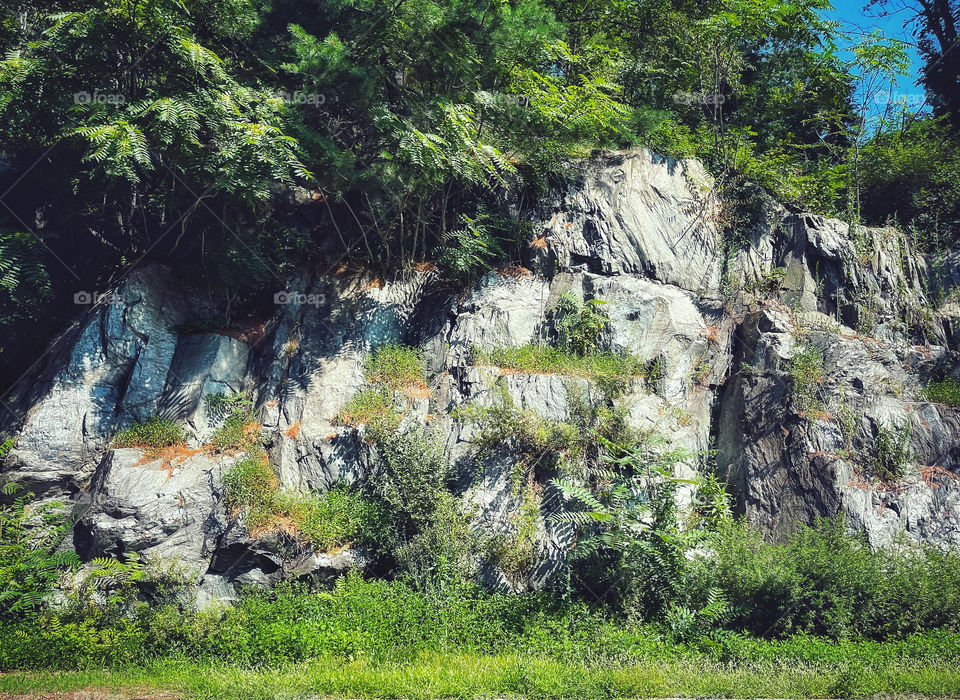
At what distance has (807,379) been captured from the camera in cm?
1045

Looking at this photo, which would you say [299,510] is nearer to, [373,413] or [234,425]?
[373,413]

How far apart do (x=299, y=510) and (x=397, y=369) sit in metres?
2.96

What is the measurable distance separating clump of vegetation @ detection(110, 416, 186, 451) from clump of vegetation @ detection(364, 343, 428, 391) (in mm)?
3176

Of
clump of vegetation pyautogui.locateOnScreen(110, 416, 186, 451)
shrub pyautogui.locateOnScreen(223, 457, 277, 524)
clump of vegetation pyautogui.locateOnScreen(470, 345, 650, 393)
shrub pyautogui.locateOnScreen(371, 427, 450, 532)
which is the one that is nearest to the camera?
shrub pyautogui.locateOnScreen(371, 427, 450, 532)

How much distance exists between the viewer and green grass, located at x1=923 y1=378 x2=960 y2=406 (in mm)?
10664

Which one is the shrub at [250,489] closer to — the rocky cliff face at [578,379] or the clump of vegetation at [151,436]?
the rocky cliff face at [578,379]

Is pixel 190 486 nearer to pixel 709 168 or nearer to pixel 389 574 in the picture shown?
pixel 389 574

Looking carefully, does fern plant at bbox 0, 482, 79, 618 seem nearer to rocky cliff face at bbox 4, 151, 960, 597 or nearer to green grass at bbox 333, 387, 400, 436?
rocky cliff face at bbox 4, 151, 960, 597

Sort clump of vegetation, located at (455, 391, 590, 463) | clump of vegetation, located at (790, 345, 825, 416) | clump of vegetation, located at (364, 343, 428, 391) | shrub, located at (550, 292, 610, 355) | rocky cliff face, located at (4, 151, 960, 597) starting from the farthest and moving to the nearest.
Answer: shrub, located at (550, 292, 610, 355), clump of vegetation, located at (364, 343, 428, 391), clump of vegetation, located at (790, 345, 825, 416), clump of vegetation, located at (455, 391, 590, 463), rocky cliff face, located at (4, 151, 960, 597)

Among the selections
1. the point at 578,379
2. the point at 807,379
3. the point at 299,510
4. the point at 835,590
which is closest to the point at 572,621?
the point at 835,590

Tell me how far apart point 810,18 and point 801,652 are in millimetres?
13314

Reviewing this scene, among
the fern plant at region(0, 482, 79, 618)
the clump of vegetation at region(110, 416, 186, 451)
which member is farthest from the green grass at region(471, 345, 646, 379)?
the fern plant at region(0, 482, 79, 618)

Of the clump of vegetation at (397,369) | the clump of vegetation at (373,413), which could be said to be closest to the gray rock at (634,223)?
the clump of vegetation at (397,369)

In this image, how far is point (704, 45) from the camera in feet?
46.8
